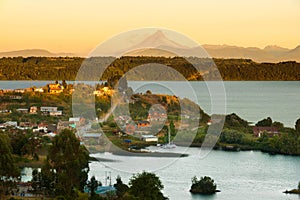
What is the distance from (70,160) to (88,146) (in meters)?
4.58

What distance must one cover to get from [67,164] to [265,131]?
326 inches

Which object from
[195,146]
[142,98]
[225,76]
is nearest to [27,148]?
[195,146]

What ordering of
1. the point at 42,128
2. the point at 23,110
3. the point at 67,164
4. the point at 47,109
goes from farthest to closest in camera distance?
the point at 47,109 < the point at 23,110 < the point at 42,128 < the point at 67,164

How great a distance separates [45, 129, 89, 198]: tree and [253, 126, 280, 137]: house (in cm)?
789

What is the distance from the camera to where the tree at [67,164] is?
8.15 metres

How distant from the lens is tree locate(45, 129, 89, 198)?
8.15 m

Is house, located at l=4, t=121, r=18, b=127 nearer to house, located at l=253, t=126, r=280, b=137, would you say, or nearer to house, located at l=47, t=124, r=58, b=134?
house, located at l=47, t=124, r=58, b=134

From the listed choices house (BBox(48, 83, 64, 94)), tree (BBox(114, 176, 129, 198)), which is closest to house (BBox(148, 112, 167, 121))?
house (BBox(48, 83, 64, 94))

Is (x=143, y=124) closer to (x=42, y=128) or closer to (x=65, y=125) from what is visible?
(x=65, y=125)

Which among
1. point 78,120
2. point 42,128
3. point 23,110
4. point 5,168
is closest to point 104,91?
point 23,110

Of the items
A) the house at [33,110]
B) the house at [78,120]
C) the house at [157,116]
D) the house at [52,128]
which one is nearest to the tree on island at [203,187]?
the house at [52,128]

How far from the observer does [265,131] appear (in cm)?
1561

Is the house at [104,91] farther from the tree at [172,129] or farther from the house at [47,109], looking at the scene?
the tree at [172,129]

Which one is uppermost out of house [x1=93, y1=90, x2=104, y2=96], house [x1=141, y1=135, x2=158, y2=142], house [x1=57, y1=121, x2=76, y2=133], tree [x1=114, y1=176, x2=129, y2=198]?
house [x1=93, y1=90, x2=104, y2=96]
